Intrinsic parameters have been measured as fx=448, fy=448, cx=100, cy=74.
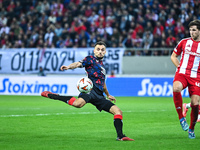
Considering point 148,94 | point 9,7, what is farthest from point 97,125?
point 9,7

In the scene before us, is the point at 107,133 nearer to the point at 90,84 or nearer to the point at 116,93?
the point at 90,84

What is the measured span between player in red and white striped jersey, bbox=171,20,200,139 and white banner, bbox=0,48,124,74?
1379 cm

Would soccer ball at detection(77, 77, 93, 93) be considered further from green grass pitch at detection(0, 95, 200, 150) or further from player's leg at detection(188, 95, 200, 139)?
player's leg at detection(188, 95, 200, 139)

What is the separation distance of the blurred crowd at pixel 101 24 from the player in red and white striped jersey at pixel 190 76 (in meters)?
13.8

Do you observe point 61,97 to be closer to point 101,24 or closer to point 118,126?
point 118,126

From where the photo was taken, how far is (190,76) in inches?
313

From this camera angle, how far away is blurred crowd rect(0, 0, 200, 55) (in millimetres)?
22266

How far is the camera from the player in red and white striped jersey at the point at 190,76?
7823mm

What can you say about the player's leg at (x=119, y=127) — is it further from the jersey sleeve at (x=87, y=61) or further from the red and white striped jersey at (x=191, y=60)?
the red and white striped jersey at (x=191, y=60)

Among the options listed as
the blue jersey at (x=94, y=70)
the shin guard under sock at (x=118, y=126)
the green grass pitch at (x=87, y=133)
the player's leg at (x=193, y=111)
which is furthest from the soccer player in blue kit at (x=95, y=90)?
the player's leg at (x=193, y=111)

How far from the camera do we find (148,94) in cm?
2094

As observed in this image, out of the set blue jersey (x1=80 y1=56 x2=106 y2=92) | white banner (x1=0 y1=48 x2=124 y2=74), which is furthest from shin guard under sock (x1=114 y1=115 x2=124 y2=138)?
white banner (x1=0 y1=48 x2=124 y2=74)

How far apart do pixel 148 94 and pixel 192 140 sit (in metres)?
13.4

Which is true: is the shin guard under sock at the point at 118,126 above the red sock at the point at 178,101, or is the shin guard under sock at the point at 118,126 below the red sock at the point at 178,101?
below
